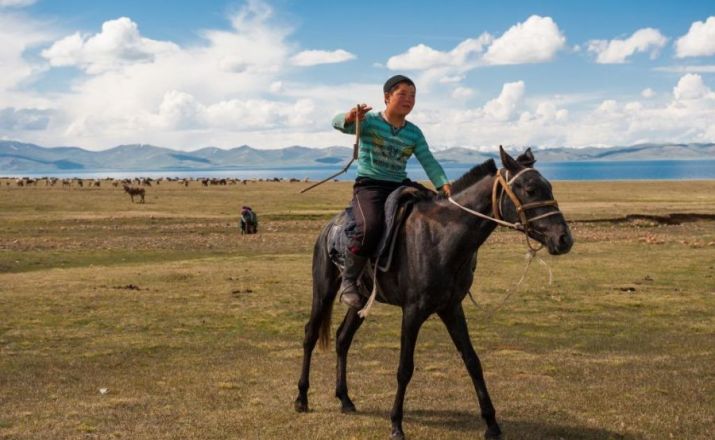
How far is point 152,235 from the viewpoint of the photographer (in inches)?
1591

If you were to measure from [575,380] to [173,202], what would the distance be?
62230 millimetres

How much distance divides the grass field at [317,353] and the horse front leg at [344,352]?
262mm

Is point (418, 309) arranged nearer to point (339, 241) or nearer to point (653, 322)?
point (339, 241)

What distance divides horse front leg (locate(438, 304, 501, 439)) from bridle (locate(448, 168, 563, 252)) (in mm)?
1206

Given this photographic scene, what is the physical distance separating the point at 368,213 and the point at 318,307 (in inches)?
79.4

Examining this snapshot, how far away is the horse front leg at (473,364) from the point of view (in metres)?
8.12

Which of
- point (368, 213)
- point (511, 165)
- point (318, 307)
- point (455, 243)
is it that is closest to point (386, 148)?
point (368, 213)

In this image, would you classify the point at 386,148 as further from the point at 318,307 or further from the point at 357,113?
the point at 318,307

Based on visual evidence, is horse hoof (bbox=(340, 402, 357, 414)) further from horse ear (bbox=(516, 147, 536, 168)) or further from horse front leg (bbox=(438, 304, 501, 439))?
horse ear (bbox=(516, 147, 536, 168))

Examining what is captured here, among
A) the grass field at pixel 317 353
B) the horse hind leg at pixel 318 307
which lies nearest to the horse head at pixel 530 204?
the grass field at pixel 317 353

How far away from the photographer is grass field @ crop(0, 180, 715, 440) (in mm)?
8891

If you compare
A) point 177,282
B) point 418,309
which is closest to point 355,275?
point 418,309

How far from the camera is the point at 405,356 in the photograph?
8.10m

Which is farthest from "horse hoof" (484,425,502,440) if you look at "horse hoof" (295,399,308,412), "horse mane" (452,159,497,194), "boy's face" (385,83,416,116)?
"boy's face" (385,83,416,116)
